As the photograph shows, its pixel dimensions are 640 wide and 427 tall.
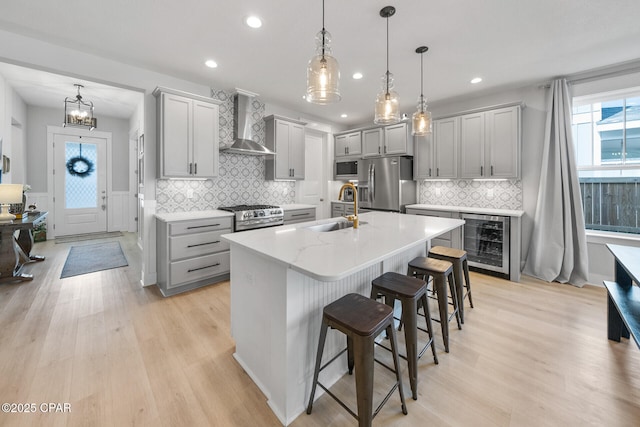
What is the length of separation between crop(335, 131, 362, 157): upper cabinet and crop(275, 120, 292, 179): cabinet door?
1523 millimetres

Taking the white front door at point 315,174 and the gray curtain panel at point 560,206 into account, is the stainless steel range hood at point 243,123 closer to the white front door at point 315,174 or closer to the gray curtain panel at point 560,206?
the white front door at point 315,174

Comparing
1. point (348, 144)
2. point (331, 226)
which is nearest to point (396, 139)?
point (348, 144)

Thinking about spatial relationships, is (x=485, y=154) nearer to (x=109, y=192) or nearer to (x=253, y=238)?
(x=253, y=238)

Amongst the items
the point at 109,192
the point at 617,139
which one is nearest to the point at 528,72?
the point at 617,139

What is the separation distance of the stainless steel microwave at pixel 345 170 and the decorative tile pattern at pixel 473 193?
134 centimetres

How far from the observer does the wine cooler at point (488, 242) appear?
3617mm

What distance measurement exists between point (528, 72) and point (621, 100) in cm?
124

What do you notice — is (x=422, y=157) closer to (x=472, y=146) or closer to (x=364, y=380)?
(x=472, y=146)

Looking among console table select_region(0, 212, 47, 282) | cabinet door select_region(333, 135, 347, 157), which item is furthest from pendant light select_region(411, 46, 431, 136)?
console table select_region(0, 212, 47, 282)

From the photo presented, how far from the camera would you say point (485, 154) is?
3.96m

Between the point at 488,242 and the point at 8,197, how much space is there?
6.43m

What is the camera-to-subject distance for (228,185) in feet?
13.6

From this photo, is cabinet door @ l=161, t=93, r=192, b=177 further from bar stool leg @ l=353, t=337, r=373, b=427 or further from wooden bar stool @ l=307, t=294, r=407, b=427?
bar stool leg @ l=353, t=337, r=373, b=427

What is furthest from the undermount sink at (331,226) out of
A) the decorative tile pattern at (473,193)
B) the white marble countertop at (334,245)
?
the decorative tile pattern at (473,193)
